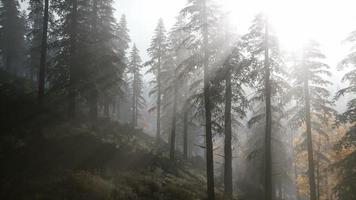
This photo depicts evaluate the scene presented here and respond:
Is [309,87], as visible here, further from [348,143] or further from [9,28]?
[9,28]

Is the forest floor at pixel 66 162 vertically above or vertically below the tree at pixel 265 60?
below

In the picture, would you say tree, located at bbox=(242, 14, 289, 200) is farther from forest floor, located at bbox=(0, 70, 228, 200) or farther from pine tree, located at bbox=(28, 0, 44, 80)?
pine tree, located at bbox=(28, 0, 44, 80)

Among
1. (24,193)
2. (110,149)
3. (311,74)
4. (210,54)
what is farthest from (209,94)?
(24,193)

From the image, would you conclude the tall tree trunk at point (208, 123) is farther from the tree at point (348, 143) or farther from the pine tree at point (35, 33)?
the pine tree at point (35, 33)

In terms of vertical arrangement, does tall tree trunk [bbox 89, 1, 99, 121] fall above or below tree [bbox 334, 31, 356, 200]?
above

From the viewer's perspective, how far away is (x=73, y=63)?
24438mm

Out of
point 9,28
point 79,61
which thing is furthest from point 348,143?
point 9,28

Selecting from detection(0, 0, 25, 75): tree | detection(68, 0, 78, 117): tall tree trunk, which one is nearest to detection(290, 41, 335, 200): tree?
detection(68, 0, 78, 117): tall tree trunk

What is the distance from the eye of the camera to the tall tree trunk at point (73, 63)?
2397cm

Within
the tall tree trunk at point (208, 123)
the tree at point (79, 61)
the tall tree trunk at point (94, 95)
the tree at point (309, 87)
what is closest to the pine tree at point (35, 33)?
the tree at point (79, 61)

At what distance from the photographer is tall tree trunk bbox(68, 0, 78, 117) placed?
2397 centimetres

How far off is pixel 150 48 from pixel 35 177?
28.2m

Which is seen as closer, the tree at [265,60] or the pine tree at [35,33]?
the tree at [265,60]

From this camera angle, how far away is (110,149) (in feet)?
65.6
